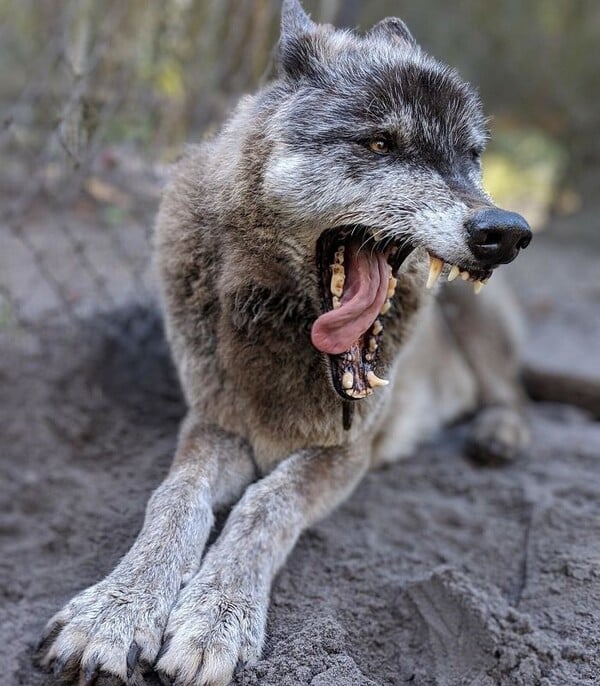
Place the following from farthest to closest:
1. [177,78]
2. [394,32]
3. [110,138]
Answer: [177,78]
[110,138]
[394,32]

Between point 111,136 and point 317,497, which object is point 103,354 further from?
point 317,497

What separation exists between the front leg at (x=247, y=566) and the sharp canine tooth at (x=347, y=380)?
1.63 ft

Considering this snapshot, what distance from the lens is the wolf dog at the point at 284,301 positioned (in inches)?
82.0

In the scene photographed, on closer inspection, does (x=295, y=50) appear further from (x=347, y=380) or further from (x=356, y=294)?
(x=347, y=380)

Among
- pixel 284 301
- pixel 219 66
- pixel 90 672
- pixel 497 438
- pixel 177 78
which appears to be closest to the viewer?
pixel 90 672

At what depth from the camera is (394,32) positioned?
296 centimetres

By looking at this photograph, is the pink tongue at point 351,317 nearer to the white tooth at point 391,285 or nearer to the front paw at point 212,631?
the white tooth at point 391,285

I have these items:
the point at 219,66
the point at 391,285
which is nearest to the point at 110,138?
the point at 219,66

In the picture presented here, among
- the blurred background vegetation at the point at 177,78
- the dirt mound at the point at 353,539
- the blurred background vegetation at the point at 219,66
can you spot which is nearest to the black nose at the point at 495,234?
the dirt mound at the point at 353,539

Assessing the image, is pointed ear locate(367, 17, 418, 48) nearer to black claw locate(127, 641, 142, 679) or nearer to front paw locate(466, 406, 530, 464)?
front paw locate(466, 406, 530, 464)

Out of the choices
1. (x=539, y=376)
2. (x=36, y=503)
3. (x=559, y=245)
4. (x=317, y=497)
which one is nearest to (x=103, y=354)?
(x=36, y=503)

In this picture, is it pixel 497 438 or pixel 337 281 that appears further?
pixel 497 438

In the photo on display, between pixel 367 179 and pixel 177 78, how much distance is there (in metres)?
3.47

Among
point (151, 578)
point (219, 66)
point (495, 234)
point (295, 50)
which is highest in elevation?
point (219, 66)
